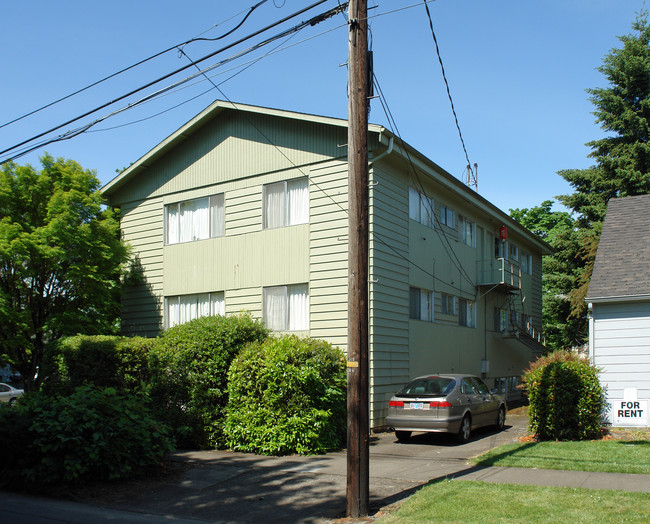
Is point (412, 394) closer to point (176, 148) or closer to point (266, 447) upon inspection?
point (266, 447)

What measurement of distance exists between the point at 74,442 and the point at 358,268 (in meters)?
5.42

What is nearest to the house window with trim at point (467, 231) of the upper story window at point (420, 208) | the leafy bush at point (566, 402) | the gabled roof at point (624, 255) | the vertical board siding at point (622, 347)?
the upper story window at point (420, 208)

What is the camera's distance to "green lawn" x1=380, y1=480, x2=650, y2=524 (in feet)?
23.2

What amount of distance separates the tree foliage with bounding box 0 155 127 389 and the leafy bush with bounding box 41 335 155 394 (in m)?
1.59

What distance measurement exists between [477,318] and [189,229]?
35.3ft

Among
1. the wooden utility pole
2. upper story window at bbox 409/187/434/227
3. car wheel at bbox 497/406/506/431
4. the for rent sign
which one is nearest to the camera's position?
the wooden utility pole

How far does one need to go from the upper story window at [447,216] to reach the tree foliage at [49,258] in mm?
10195

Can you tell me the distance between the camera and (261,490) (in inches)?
377

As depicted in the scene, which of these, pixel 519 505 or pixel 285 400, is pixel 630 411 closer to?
pixel 285 400

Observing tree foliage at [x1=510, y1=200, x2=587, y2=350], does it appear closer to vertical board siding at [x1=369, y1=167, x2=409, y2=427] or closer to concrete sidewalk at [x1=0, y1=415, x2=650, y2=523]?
vertical board siding at [x1=369, y1=167, x2=409, y2=427]

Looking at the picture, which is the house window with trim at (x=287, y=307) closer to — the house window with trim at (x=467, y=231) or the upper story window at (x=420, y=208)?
the upper story window at (x=420, y=208)

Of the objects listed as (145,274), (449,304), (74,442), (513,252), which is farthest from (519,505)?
(513,252)

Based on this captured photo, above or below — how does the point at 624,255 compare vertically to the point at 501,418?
above

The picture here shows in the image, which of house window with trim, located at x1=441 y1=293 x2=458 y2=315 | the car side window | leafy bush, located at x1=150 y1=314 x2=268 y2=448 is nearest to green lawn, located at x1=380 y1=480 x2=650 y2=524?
leafy bush, located at x1=150 y1=314 x2=268 y2=448
